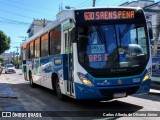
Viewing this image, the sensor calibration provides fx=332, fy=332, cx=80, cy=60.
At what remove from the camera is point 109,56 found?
9.82 meters

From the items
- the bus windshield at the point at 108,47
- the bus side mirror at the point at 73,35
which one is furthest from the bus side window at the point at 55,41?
the bus windshield at the point at 108,47

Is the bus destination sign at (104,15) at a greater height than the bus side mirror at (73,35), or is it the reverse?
the bus destination sign at (104,15)

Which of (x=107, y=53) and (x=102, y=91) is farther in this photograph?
(x=107, y=53)

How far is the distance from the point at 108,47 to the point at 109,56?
277 mm

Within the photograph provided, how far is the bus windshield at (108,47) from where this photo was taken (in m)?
9.79

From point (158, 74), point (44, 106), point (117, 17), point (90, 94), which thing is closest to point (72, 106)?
point (44, 106)

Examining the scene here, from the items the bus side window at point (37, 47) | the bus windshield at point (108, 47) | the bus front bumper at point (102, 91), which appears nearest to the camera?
the bus front bumper at point (102, 91)

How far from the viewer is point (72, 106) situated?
37.1ft

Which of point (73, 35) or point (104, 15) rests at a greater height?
point (104, 15)

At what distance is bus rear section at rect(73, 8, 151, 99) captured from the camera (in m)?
9.68

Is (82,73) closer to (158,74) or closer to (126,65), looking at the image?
(126,65)

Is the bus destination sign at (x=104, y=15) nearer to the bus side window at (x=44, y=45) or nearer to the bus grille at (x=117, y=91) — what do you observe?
the bus grille at (x=117, y=91)

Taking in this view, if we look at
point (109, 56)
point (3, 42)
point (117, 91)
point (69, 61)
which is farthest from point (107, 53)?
point (3, 42)

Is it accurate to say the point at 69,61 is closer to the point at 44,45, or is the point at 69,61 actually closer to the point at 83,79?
the point at 83,79
